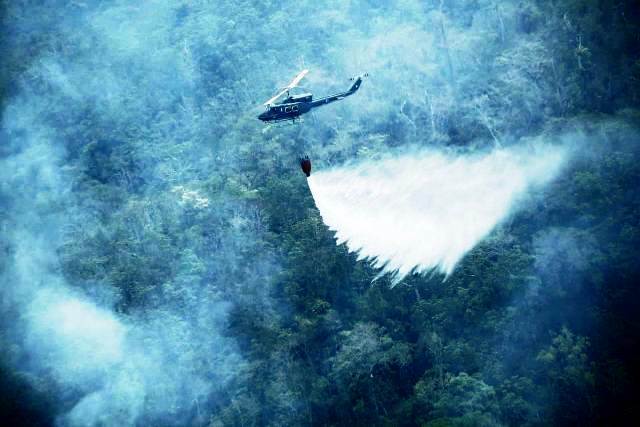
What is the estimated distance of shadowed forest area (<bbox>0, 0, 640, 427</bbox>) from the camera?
41219mm

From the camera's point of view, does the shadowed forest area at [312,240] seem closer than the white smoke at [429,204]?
Yes

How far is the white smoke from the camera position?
136 feet

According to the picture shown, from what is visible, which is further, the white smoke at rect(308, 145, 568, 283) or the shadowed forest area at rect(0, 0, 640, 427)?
the white smoke at rect(308, 145, 568, 283)

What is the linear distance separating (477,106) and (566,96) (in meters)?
5.89

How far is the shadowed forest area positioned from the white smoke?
1.22 meters

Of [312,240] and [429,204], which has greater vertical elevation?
[429,204]

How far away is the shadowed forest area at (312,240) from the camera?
41.2 meters

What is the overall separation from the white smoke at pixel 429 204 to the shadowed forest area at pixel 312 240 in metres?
1.22

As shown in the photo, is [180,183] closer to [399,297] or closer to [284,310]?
[284,310]

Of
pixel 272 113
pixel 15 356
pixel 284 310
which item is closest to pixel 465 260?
pixel 284 310

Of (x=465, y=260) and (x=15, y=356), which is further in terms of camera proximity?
(x=15, y=356)

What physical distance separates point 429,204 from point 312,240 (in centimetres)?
862

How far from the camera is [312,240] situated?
4850cm

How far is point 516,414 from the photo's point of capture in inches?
1529
